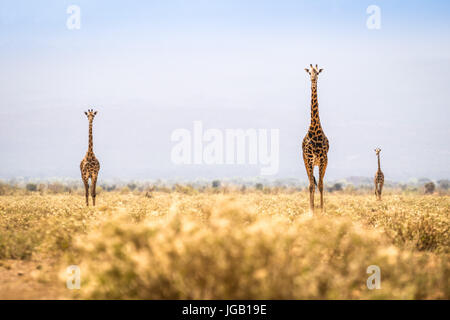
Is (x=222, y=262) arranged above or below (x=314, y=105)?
below

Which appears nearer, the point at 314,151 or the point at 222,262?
the point at 222,262

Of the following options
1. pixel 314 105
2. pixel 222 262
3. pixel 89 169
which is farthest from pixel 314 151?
pixel 89 169

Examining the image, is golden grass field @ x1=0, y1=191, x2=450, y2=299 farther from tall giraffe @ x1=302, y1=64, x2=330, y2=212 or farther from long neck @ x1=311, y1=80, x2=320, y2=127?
long neck @ x1=311, y1=80, x2=320, y2=127

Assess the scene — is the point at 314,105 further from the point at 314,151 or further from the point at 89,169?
the point at 89,169

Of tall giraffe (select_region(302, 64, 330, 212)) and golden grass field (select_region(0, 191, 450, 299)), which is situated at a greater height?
tall giraffe (select_region(302, 64, 330, 212))

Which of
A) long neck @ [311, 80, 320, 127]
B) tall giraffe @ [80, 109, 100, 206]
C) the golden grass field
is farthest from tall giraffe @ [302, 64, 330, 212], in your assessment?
tall giraffe @ [80, 109, 100, 206]

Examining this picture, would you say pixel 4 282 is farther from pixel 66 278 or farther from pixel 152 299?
pixel 152 299

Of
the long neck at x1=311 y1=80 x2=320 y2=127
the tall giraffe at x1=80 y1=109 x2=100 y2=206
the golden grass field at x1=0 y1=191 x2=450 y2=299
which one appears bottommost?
the golden grass field at x1=0 y1=191 x2=450 y2=299

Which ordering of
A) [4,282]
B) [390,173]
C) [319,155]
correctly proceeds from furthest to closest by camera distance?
[390,173] < [319,155] < [4,282]

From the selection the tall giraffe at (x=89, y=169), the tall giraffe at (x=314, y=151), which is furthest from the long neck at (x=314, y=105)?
the tall giraffe at (x=89, y=169)

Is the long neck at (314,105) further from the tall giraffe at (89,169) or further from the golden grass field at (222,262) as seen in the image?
the tall giraffe at (89,169)
